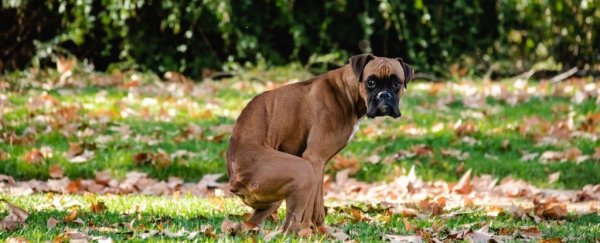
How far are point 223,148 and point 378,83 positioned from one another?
4.18m

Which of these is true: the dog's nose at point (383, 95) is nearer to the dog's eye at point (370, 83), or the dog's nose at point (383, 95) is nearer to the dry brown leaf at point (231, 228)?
the dog's eye at point (370, 83)

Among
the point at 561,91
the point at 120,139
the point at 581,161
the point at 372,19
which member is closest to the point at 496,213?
the point at 581,161

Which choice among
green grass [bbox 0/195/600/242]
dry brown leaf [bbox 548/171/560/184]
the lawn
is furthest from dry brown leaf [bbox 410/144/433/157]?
green grass [bbox 0/195/600/242]

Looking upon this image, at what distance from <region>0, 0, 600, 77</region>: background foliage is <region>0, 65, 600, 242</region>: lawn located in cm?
94

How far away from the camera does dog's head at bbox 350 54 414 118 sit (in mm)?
5949

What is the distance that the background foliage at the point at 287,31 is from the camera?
14625mm

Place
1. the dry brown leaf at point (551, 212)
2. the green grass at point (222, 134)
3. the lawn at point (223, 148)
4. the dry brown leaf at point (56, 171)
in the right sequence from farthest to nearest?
the green grass at point (222, 134), the dry brown leaf at point (56, 171), the dry brown leaf at point (551, 212), the lawn at point (223, 148)

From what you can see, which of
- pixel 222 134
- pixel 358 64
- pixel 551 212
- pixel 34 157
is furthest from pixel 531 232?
pixel 34 157

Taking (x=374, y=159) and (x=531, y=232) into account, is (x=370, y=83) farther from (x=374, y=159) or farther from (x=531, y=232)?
(x=374, y=159)

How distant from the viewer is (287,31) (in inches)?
620

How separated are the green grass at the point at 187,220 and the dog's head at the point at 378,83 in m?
0.78

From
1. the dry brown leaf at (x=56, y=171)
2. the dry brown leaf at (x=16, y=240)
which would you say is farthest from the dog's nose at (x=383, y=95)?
the dry brown leaf at (x=56, y=171)

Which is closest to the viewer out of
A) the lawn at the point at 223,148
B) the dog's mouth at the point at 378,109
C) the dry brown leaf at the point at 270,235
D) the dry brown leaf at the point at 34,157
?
the dry brown leaf at the point at 270,235

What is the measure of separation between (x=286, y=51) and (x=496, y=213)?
8.92m
